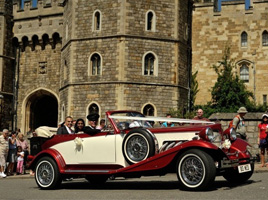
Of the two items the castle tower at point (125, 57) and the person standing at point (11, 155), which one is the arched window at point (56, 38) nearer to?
the castle tower at point (125, 57)

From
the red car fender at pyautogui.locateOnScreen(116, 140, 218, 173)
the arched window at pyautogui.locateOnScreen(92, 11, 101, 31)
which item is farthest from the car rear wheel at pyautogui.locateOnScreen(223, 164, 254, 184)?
the arched window at pyautogui.locateOnScreen(92, 11, 101, 31)

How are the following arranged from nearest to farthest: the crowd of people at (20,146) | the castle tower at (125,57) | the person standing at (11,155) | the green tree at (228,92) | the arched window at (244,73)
Answer: the crowd of people at (20,146) → the person standing at (11,155) → the castle tower at (125,57) → the green tree at (228,92) → the arched window at (244,73)

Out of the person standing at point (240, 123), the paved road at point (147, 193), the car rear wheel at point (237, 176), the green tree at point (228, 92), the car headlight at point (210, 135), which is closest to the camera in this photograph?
the paved road at point (147, 193)

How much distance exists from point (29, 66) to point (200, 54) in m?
10.6

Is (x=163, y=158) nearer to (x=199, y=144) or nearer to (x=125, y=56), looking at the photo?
(x=199, y=144)

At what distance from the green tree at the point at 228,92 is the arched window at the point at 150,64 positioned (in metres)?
4.77

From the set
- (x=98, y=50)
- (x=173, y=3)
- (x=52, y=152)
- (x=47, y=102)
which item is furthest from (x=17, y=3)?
(x=52, y=152)

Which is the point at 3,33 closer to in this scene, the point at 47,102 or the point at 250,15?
the point at 47,102

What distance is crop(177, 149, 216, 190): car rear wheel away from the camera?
7648 millimetres

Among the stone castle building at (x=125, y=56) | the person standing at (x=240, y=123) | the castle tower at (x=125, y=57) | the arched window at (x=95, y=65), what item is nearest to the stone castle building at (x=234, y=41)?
the stone castle building at (x=125, y=56)

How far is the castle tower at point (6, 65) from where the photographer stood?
1162 inches

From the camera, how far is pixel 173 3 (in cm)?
2456

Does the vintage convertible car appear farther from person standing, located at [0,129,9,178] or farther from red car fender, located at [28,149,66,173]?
person standing, located at [0,129,9,178]

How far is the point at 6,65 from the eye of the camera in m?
30.0
